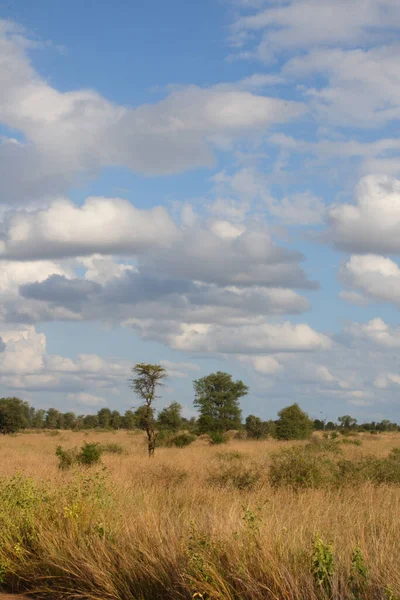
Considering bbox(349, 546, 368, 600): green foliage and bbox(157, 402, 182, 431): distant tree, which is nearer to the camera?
bbox(349, 546, 368, 600): green foliage

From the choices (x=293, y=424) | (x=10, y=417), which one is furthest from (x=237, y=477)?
(x=10, y=417)

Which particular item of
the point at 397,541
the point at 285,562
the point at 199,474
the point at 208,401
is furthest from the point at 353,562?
the point at 208,401

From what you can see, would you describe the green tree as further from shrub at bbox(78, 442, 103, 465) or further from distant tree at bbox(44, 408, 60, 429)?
distant tree at bbox(44, 408, 60, 429)

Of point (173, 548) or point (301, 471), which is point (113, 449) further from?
point (173, 548)

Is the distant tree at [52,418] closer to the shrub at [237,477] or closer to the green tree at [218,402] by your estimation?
the green tree at [218,402]

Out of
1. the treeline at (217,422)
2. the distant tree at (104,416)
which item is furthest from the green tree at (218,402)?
the distant tree at (104,416)

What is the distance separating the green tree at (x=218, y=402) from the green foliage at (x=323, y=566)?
58.5 metres

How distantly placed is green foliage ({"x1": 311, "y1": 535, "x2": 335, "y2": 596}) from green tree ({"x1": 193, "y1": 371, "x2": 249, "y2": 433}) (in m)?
58.5

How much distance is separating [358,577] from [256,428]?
5919 centimetres

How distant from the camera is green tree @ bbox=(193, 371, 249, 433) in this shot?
66.2 meters

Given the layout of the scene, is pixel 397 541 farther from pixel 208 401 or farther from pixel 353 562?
pixel 208 401

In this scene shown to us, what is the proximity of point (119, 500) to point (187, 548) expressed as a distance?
351 centimetres

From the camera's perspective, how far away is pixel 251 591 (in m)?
6.78

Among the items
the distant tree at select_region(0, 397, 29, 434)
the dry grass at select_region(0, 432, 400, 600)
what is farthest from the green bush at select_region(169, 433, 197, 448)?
the distant tree at select_region(0, 397, 29, 434)
